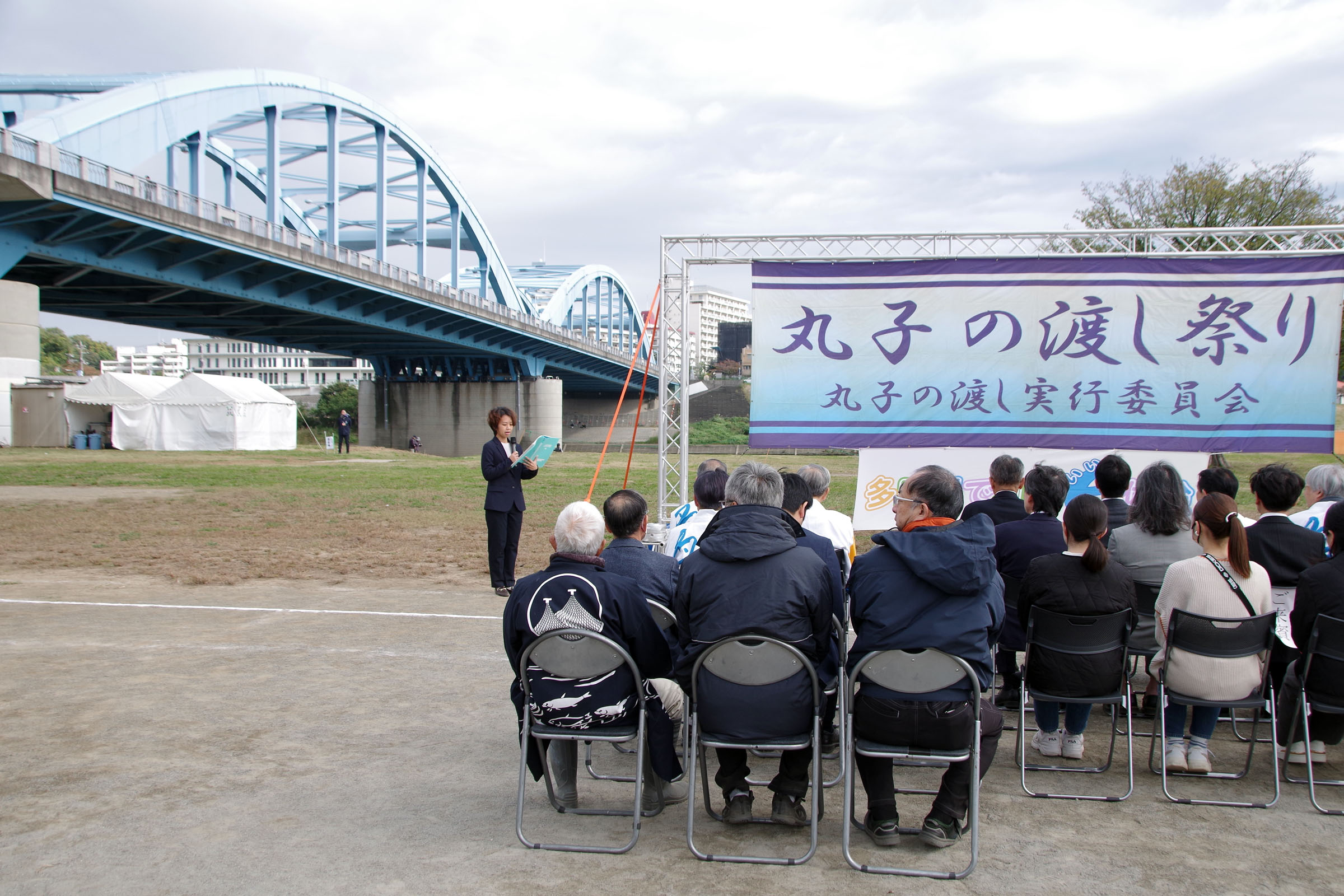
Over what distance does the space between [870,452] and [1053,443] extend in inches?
65.5

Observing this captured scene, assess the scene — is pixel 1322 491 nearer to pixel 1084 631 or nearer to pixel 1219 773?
pixel 1219 773

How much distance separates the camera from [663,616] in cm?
364

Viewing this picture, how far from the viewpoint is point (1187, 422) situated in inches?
315

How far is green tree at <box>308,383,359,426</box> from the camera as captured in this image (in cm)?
9212

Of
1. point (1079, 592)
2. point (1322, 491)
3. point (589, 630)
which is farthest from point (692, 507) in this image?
point (1322, 491)

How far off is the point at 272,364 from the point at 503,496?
484ft

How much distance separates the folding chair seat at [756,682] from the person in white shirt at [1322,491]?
3479 millimetres

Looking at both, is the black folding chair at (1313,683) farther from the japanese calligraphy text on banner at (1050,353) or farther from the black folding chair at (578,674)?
the japanese calligraphy text on banner at (1050,353)

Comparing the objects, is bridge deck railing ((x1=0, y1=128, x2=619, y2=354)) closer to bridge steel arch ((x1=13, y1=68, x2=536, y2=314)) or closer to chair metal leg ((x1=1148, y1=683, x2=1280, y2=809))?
bridge steel arch ((x1=13, y1=68, x2=536, y2=314))

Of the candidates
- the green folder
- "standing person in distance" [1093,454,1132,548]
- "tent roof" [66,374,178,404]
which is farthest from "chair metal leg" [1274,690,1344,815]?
"tent roof" [66,374,178,404]

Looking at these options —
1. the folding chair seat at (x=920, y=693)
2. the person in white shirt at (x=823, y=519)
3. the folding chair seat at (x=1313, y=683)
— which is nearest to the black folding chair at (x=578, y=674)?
the folding chair seat at (x=920, y=693)

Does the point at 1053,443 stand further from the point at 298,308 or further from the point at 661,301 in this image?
the point at 298,308

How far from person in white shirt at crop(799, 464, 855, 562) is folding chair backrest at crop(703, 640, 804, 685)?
5.68ft

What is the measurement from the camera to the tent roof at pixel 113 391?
109 ft
